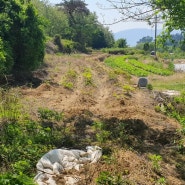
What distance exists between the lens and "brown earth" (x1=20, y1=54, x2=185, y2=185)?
19.2 ft

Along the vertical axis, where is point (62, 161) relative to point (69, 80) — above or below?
below

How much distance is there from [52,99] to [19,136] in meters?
4.85

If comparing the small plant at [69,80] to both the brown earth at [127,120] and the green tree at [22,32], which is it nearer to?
the brown earth at [127,120]

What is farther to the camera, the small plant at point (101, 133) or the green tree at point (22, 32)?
the green tree at point (22, 32)

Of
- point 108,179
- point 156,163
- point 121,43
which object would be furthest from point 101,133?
point 121,43

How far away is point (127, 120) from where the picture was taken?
897cm

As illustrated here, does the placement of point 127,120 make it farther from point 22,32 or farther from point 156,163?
point 22,32

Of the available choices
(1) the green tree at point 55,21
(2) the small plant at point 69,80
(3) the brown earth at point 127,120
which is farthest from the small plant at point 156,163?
(1) the green tree at point 55,21

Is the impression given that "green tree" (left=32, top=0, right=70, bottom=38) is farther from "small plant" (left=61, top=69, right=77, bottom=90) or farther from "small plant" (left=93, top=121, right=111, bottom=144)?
"small plant" (left=93, top=121, right=111, bottom=144)

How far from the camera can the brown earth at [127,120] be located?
19.2 feet

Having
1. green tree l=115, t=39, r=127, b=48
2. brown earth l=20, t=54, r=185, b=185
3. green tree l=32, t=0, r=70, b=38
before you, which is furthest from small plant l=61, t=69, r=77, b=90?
green tree l=115, t=39, r=127, b=48

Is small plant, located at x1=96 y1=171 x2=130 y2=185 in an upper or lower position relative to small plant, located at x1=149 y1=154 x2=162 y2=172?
upper

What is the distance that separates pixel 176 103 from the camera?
11.7 m

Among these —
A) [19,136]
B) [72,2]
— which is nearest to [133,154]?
[19,136]
